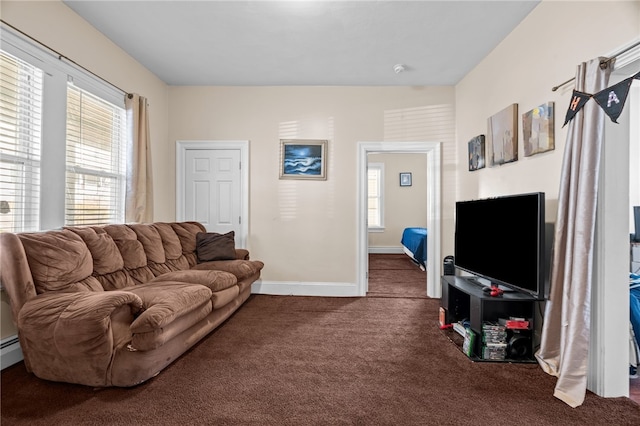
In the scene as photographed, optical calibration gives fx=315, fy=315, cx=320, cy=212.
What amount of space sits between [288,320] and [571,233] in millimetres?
2435

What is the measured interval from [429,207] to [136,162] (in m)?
3.52

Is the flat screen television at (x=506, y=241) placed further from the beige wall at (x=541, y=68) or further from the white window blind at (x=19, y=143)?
the white window blind at (x=19, y=143)

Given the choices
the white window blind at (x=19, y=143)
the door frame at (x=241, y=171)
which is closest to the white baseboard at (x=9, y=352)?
the white window blind at (x=19, y=143)

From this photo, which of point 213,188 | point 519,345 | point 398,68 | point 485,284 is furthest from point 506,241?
point 213,188

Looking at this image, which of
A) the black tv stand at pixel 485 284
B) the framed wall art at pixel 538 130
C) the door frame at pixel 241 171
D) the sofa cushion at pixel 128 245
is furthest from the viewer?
the door frame at pixel 241 171

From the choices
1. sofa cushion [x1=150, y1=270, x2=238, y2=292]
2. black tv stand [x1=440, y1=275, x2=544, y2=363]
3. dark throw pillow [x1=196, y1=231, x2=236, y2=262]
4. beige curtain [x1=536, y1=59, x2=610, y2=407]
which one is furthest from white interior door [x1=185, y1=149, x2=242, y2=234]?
beige curtain [x1=536, y1=59, x2=610, y2=407]

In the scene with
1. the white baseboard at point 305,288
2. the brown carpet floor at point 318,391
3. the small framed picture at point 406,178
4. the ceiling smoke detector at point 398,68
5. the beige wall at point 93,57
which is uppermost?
the ceiling smoke detector at point 398,68

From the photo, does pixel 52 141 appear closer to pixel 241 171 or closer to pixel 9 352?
pixel 9 352

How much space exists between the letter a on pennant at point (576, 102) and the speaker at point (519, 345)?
1539mm

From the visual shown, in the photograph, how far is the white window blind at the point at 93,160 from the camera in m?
2.77

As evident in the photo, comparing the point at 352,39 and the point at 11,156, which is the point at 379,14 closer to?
the point at 352,39

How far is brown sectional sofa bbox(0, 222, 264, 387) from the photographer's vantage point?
1.80 m

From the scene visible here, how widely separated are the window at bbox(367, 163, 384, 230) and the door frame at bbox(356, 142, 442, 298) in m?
3.88

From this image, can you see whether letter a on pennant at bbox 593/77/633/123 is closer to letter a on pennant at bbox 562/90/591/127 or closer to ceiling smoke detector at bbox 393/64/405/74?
letter a on pennant at bbox 562/90/591/127
